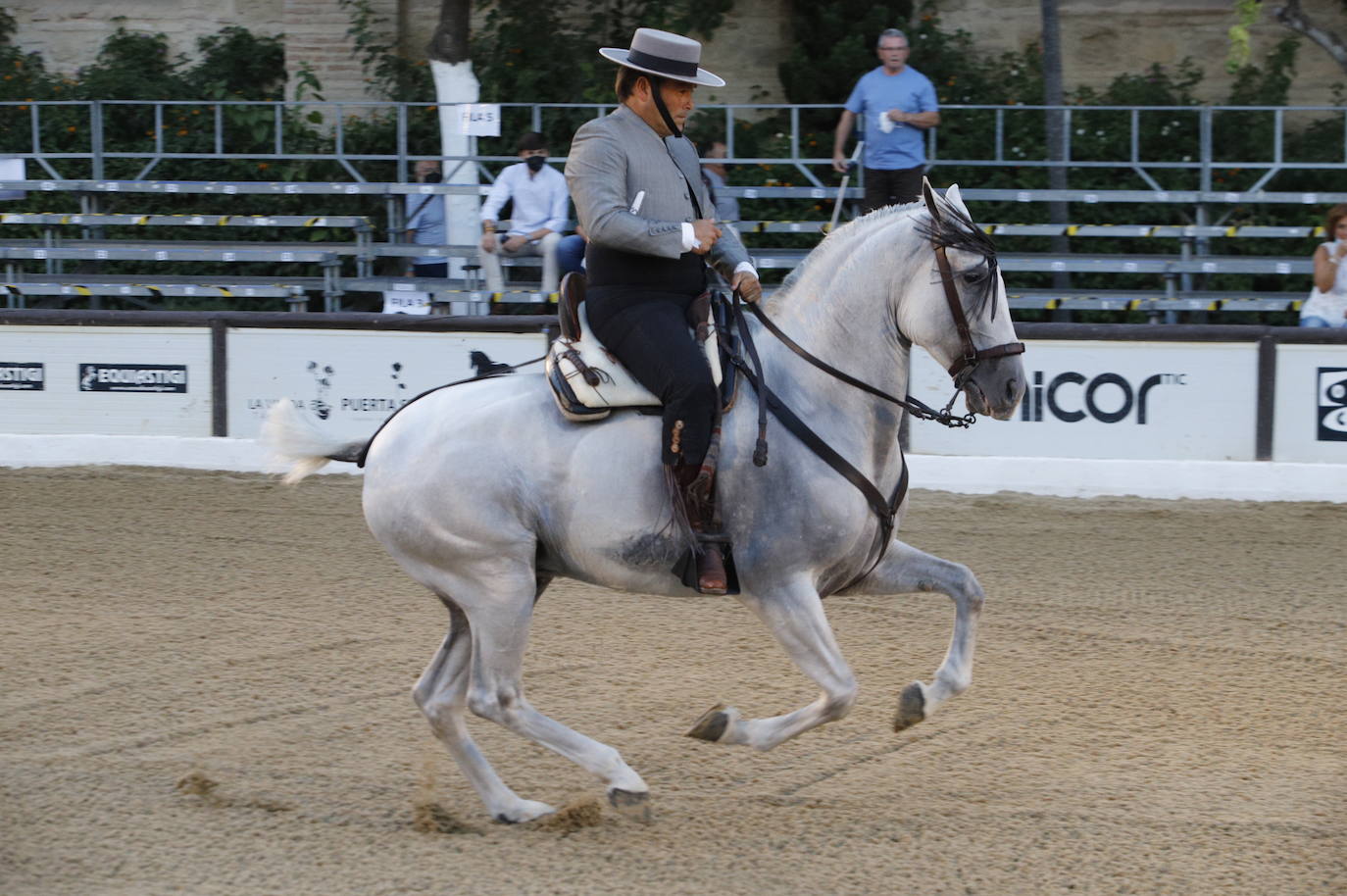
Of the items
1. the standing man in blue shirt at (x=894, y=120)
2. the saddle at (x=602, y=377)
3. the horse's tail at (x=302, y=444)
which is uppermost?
the standing man in blue shirt at (x=894, y=120)

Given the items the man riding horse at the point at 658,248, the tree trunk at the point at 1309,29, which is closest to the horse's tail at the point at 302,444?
the man riding horse at the point at 658,248

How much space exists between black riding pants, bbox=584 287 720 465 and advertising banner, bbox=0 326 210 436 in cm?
753

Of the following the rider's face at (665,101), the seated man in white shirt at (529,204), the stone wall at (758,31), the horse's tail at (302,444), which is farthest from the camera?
the stone wall at (758,31)

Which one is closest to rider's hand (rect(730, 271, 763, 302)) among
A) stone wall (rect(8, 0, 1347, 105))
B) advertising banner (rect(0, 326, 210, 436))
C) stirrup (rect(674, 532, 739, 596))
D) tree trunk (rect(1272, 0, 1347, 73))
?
stirrup (rect(674, 532, 739, 596))

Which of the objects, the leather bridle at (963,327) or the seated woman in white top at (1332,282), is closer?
the leather bridle at (963,327)

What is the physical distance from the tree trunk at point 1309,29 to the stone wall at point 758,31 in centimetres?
141

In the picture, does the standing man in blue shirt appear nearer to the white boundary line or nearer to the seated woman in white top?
the white boundary line

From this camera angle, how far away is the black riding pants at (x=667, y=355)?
471 cm

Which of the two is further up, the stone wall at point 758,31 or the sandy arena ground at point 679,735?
the stone wall at point 758,31

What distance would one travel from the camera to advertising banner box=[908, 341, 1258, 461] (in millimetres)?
10570

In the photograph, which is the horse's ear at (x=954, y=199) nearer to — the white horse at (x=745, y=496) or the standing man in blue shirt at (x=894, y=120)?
the white horse at (x=745, y=496)

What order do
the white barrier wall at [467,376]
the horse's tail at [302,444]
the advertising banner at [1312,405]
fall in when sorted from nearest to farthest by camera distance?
1. the horse's tail at [302,444]
2. the advertising banner at [1312,405]
3. the white barrier wall at [467,376]

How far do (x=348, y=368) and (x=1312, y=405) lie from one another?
6823mm

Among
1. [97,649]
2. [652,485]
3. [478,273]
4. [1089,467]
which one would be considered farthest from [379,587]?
[478,273]
